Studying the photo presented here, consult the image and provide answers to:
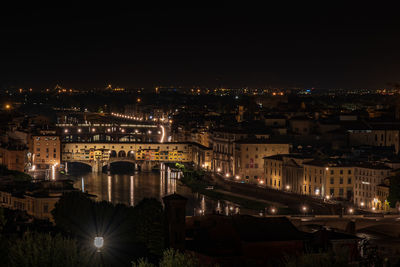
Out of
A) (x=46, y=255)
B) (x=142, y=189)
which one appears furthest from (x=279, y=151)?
(x=46, y=255)

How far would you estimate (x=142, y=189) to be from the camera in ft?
86.3

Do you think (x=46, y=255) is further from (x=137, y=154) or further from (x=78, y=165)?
(x=78, y=165)

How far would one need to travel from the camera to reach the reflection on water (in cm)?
2284

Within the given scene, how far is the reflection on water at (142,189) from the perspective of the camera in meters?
22.8

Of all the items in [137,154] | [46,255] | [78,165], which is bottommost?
[78,165]

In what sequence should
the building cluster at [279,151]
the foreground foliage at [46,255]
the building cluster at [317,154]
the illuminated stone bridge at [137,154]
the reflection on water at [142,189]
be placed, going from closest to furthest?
the foreground foliage at [46,255], the building cluster at [317,154], the building cluster at [279,151], the reflection on water at [142,189], the illuminated stone bridge at [137,154]

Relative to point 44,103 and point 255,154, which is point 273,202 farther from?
point 44,103

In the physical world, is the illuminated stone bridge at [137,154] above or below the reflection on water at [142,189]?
above

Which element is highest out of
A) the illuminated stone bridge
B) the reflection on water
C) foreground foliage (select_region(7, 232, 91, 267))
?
foreground foliage (select_region(7, 232, 91, 267))

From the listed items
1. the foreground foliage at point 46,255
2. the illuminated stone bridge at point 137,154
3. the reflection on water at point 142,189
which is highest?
the foreground foliage at point 46,255

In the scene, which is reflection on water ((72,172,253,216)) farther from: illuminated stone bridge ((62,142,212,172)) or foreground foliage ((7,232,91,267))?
foreground foliage ((7,232,91,267))

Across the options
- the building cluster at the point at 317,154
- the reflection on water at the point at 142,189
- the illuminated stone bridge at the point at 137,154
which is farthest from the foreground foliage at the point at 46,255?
the illuminated stone bridge at the point at 137,154

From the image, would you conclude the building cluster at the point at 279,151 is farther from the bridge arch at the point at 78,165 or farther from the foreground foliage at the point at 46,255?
the foreground foliage at the point at 46,255

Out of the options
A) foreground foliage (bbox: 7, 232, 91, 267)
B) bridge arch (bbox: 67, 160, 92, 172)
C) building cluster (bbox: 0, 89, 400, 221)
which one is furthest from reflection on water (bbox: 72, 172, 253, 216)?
foreground foliage (bbox: 7, 232, 91, 267)
